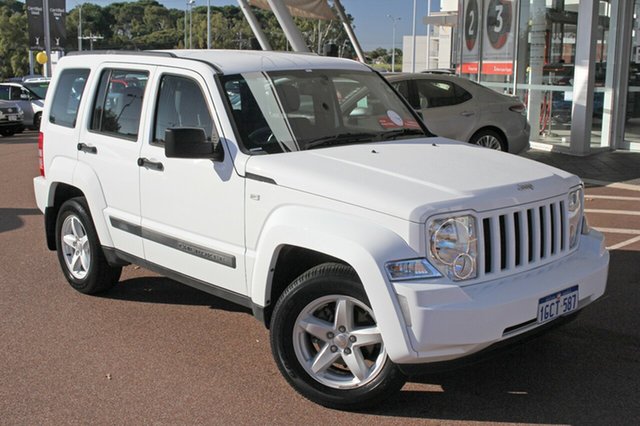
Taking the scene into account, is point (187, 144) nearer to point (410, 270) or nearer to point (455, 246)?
point (410, 270)

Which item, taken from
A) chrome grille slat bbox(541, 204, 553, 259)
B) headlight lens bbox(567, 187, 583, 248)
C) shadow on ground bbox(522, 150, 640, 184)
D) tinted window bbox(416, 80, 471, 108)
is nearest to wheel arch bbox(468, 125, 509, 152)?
tinted window bbox(416, 80, 471, 108)

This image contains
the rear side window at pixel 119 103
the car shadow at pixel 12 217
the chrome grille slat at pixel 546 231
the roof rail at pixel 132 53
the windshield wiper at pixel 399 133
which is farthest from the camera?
the car shadow at pixel 12 217

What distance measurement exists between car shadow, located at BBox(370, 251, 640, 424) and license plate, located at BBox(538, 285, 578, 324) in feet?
0.71

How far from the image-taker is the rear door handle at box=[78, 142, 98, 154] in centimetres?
560

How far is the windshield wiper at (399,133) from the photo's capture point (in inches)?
201

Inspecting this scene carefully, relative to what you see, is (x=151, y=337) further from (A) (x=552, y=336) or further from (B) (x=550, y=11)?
(B) (x=550, y=11)

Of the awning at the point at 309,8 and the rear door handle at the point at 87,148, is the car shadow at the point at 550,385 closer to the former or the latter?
the rear door handle at the point at 87,148

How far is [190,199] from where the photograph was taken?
4738mm

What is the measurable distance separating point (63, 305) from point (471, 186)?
3511mm

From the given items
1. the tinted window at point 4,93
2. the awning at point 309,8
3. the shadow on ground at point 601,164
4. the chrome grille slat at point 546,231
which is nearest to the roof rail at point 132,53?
the chrome grille slat at point 546,231

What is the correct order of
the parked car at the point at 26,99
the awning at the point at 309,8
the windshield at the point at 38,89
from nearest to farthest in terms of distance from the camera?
the awning at the point at 309,8
the parked car at the point at 26,99
the windshield at the point at 38,89

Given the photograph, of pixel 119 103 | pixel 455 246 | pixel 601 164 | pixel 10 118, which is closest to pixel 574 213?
pixel 455 246

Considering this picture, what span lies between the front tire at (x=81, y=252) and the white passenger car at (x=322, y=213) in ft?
0.08

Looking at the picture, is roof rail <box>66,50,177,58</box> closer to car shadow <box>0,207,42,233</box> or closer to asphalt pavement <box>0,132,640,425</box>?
asphalt pavement <box>0,132,640,425</box>
